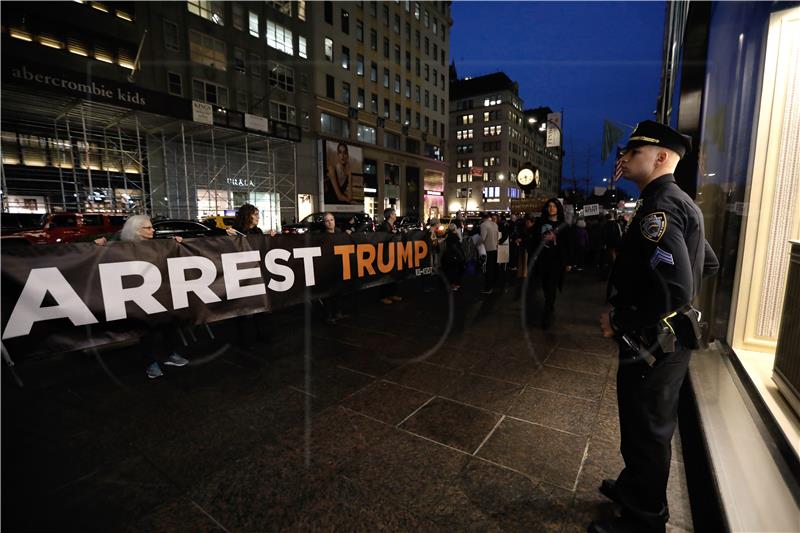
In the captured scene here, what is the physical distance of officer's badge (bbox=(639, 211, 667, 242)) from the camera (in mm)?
1960

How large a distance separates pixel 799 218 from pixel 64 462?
22.4ft

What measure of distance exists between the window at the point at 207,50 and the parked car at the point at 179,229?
2021 cm

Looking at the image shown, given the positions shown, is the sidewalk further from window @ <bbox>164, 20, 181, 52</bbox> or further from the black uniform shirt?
window @ <bbox>164, 20, 181, 52</bbox>

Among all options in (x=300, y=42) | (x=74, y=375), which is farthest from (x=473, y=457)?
(x=300, y=42)

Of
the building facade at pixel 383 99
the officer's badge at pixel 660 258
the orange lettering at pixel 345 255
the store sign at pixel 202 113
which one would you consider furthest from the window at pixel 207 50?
the officer's badge at pixel 660 258

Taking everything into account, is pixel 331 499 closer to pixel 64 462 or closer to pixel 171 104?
pixel 64 462

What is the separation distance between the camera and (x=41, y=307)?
3525mm

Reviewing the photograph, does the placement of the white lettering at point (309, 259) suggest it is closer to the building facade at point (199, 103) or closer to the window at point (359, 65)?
the building facade at point (199, 103)

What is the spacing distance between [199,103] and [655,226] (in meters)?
20.4

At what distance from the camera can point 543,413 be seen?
3.56 meters

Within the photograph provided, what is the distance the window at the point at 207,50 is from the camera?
2588 cm

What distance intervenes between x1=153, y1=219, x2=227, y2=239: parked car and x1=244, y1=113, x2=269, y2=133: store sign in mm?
10422

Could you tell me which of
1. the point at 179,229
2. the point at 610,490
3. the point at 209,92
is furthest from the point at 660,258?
the point at 209,92

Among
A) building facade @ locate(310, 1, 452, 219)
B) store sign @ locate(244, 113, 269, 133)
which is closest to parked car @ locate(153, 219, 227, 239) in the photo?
store sign @ locate(244, 113, 269, 133)
